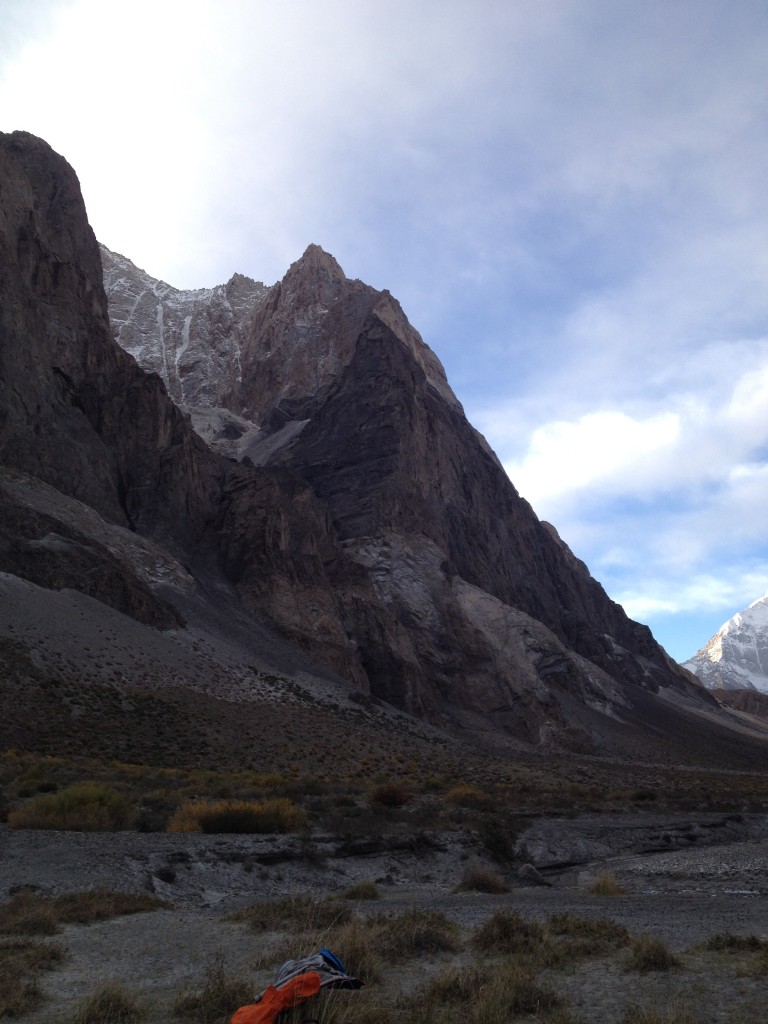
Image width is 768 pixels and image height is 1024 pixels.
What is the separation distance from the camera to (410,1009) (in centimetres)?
616

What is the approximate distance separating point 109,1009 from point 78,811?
12.4m

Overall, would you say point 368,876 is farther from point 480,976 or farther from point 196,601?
point 196,601

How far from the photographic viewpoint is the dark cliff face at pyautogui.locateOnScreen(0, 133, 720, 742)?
61.2 metres

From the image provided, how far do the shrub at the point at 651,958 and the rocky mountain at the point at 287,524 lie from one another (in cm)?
3513

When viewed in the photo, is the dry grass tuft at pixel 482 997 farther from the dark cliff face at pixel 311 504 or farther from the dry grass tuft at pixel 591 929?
the dark cliff face at pixel 311 504

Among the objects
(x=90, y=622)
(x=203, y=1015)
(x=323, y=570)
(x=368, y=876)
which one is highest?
(x=323, y=570)

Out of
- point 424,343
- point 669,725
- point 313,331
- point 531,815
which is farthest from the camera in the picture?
point 424,343

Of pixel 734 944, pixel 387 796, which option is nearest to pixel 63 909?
pixel 734 944

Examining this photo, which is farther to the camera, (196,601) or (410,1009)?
(196,601)

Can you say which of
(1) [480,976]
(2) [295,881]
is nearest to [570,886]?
(2) [295,881]

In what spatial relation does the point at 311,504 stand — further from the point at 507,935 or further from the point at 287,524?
the point at 507,935

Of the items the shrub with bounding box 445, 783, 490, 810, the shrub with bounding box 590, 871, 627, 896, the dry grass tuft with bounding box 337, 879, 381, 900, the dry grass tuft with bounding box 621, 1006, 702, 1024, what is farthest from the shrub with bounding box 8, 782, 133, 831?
the dry grass tuft with bounding box 621, 1006, 702, 1024

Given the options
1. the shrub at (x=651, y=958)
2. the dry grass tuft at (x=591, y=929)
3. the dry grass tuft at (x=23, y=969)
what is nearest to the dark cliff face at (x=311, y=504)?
the dry grass tuft at (x=23, y=969)

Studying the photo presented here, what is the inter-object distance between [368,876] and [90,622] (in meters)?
31.3
